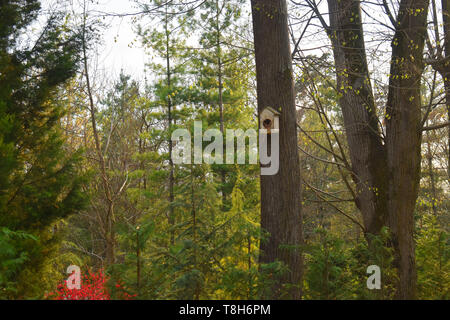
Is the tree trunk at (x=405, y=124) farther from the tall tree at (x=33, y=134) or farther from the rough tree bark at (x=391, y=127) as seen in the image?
the tall tree at (x=33, y=134)

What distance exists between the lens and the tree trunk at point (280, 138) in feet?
13.1

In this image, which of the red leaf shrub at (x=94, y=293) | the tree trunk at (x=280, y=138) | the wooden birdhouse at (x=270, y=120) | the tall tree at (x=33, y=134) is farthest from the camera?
the tall tree at (x=33, y=134)

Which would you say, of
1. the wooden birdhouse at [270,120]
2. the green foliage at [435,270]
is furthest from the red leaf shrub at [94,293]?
the green foliage at [435,270]

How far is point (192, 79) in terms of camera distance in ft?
52.4

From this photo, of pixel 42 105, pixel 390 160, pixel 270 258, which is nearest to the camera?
pixel 270 258

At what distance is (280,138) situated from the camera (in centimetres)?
422

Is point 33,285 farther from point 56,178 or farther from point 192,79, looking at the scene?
point 192,79

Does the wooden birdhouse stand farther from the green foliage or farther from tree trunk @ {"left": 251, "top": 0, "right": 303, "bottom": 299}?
the green foliage

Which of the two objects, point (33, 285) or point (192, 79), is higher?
point (192, 79)

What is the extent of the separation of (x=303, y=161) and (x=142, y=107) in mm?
7633

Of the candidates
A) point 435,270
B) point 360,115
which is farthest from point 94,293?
point 360,115
